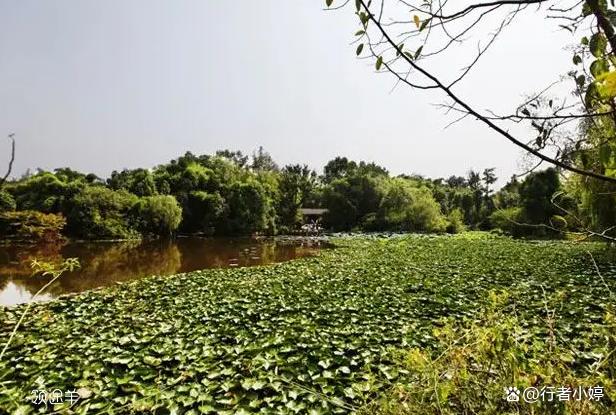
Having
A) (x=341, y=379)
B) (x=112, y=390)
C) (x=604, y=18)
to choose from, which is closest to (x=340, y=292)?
(x=341, y=379)

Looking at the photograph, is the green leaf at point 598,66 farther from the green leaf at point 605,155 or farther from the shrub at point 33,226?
the shrub at point 33,226

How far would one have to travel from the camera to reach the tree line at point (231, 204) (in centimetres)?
2428

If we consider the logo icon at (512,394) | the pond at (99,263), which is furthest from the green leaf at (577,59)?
the pond at (99,263)

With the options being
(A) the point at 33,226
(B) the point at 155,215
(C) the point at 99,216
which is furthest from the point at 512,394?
(B) the point at 155,215

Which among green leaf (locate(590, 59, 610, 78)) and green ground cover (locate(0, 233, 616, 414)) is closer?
green leaf (locate(590, 59, 610, 78))

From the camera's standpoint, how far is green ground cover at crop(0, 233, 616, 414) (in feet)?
11.9

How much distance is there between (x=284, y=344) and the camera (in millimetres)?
4730

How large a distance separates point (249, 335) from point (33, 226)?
20.2 m

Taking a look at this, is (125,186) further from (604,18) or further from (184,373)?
(604,18)

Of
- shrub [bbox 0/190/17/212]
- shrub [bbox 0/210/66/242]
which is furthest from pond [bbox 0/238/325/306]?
shrub [bbox 0/190/17/212]

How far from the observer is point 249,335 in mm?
5172

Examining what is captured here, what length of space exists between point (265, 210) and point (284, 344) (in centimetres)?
2833

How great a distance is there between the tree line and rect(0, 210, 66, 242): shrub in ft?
0.20

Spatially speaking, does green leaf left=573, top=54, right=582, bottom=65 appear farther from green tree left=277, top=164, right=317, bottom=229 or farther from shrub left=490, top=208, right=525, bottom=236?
green tree left=277, top=164, right=317, bottom=229
